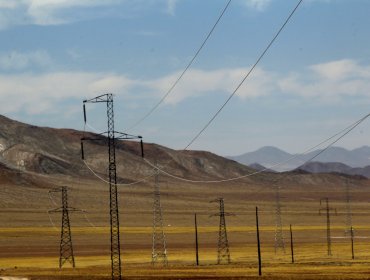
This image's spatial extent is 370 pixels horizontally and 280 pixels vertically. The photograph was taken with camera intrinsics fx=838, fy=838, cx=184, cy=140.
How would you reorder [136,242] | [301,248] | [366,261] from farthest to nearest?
[136,242]
[301,248]
[366,261]

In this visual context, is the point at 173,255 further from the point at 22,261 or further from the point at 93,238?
the point at 93,238

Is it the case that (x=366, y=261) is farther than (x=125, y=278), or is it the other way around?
(x=366, y=261)

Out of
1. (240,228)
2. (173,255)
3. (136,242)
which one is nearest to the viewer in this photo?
(173,255)

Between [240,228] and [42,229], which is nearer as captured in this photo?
[42,229]

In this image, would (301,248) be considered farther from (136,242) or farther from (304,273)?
(304,273)

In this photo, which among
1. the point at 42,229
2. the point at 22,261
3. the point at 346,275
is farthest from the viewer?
the point at 42,229

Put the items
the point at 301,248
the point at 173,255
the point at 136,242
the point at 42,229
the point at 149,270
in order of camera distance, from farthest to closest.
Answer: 1. the point at 42,229
2. the point at 136,242
3. the point at 301,248
4. the point at 173,255
5. the point at 149,270

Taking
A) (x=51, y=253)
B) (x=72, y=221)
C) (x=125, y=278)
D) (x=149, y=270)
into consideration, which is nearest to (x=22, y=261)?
(x=51, y=253)

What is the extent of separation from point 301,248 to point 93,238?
124ft

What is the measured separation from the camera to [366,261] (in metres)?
88.2

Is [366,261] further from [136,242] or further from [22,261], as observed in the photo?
[136,242]

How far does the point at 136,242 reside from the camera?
134 m

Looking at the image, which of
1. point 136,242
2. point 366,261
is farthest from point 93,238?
point 366,261

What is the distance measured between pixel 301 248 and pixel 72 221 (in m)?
66.8
